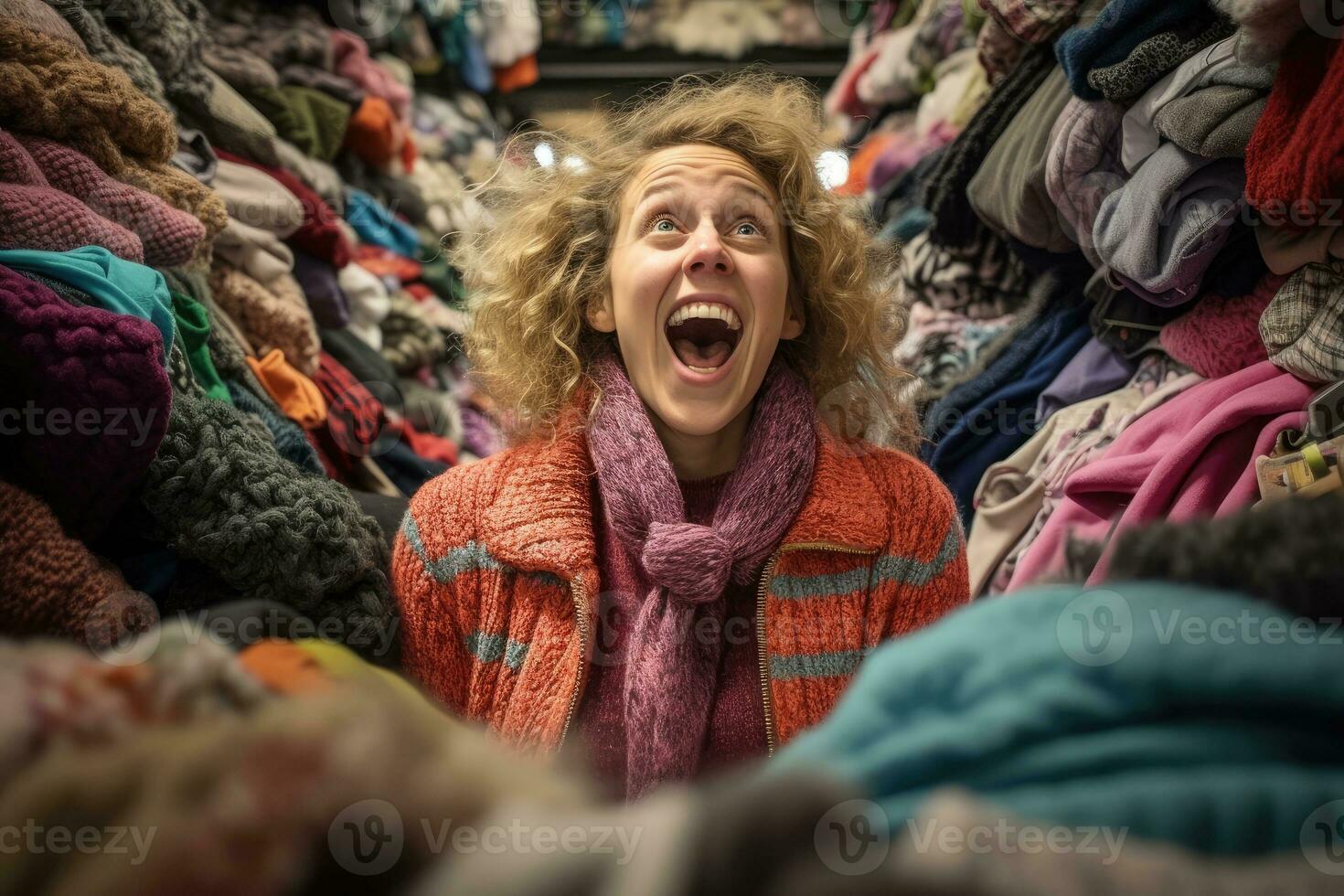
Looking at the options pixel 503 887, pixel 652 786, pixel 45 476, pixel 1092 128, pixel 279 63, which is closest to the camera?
pixel 503 887

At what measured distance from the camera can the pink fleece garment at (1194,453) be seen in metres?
1.00

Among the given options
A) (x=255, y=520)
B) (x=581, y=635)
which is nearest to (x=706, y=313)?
(x=581, y=635)

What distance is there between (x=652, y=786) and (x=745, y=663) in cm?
21

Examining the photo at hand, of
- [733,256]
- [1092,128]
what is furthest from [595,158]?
[1092,128]

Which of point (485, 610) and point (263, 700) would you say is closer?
point (263, 700)

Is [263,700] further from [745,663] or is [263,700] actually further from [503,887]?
[745,663]

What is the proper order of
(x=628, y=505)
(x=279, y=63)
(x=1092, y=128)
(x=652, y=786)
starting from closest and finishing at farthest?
(x=652, y=786) → (x=628, y=505) → (x=1092, y=128) → (x=279, y=63)

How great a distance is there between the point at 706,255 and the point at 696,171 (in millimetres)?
133

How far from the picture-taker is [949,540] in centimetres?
114
